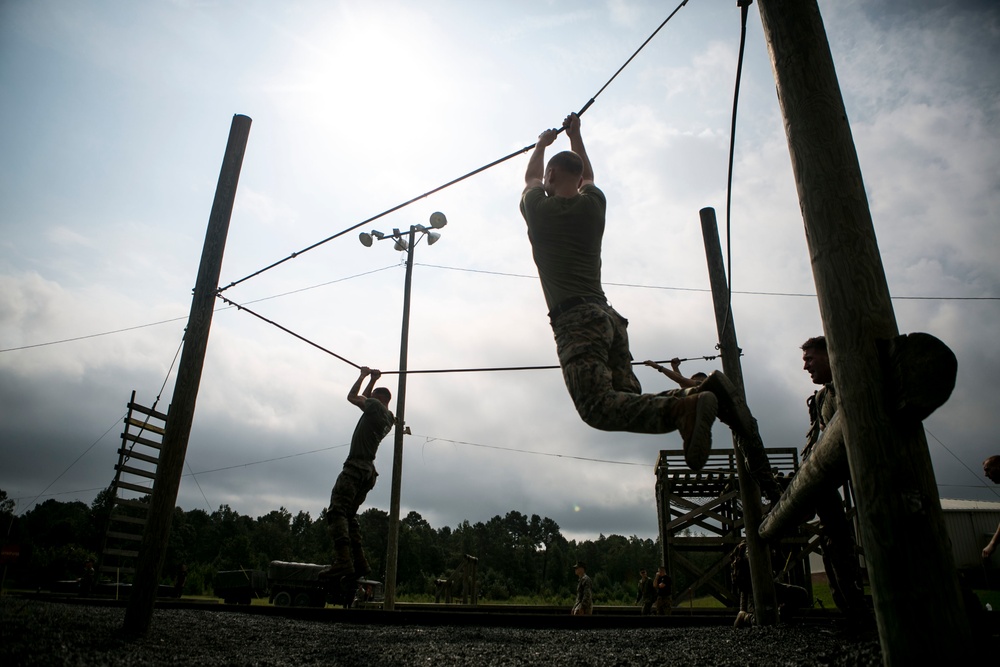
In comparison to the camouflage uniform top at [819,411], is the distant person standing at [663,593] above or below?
below

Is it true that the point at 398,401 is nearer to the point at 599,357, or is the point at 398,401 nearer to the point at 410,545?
the point at 599,357

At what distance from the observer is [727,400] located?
3.38 metres

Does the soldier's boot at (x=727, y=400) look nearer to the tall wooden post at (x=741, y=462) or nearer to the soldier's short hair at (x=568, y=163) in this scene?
the tall wooden post at (x=741, y=462)

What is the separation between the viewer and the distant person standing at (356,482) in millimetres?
6641

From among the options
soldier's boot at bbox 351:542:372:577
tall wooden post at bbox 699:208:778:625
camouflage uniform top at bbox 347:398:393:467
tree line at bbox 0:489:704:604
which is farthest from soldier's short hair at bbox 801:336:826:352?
tree line at bbox 0:489:704:604

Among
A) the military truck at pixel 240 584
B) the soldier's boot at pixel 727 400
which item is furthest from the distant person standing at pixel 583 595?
the soldier's boot at pixel 727 400

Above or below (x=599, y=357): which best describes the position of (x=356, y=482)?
below

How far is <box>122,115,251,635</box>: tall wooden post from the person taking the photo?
536cm

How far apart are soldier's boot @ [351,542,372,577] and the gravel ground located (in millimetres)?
904

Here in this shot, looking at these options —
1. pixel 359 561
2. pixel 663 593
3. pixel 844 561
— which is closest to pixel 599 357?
pixel 844 561

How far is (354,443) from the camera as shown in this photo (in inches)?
279

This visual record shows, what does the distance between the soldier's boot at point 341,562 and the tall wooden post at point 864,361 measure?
5.74 meters

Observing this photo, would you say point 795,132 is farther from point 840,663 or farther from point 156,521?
point 156,521

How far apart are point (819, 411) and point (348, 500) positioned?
5.14 m
